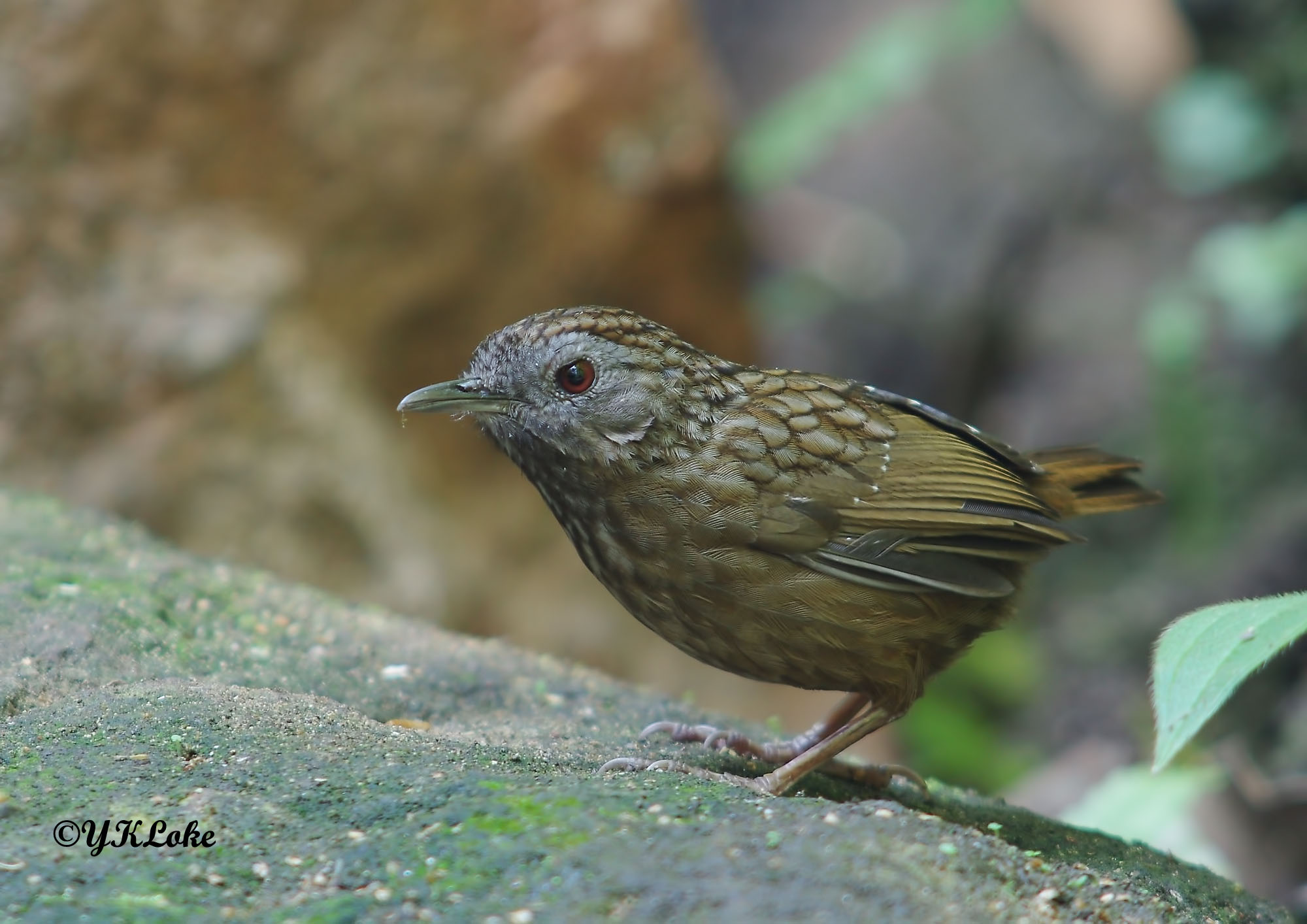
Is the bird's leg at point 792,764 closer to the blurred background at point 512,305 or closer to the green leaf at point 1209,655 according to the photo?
the green leaf at point 1209,655

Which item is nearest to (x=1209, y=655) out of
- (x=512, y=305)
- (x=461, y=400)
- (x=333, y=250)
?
(x=461, y=400)

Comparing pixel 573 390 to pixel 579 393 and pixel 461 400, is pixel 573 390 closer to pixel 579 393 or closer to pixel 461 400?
pixel 579 393

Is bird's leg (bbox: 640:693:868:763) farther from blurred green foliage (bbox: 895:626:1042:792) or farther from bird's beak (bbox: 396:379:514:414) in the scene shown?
blurred green foliage (bbox: 895:626:1042:792)

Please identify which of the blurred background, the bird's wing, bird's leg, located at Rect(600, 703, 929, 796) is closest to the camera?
bird's leg, located at Rect(600, 703, 929, 796)

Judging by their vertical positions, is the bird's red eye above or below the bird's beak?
below

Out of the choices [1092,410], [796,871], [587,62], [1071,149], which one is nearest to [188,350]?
[587,62]

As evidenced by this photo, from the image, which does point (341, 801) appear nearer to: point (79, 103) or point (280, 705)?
point (280, 705)

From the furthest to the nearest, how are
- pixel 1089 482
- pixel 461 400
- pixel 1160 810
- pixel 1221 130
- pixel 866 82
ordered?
pixel 866 82, pixel 1221 130, pixel 1160 810, pixel 1089 482, pixel 461 400

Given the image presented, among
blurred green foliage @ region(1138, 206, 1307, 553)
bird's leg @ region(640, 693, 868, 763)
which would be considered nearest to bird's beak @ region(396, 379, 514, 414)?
bird's leg @ region(640, 693, 868, 763)
